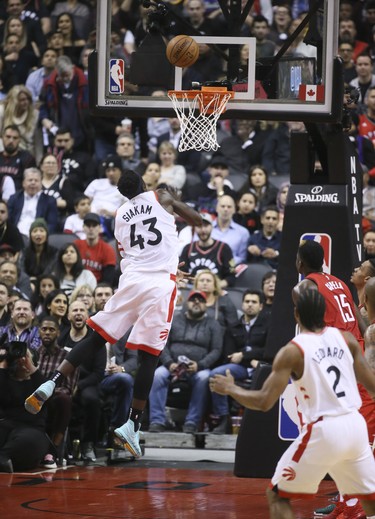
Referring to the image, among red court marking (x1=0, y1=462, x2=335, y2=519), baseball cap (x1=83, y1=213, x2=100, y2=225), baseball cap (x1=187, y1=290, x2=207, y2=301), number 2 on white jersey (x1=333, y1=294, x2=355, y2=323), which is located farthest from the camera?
baseball cap (x1=83, y1=213, x2=100, y2=225)

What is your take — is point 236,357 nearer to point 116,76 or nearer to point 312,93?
point 312,93

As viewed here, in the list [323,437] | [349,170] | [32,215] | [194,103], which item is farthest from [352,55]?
[323,437]

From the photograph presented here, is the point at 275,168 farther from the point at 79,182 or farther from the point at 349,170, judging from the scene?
the point at 349,170

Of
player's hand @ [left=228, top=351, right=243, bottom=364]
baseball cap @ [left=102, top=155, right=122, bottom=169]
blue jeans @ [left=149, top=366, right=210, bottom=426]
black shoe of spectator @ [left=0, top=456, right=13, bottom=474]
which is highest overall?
baseball cap @ [left=102, top=155, right=122, bottom=169]

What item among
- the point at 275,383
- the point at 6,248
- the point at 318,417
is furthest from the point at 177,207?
the point at 6,248

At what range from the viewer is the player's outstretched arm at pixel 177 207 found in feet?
29.5

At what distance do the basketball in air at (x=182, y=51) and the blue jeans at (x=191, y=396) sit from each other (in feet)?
13.8

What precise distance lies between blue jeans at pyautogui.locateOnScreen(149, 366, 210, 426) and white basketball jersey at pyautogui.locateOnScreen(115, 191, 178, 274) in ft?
11.2

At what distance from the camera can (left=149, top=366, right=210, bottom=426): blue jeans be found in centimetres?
1214

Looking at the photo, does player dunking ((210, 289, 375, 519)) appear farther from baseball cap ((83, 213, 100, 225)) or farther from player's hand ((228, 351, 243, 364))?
baseball cap ((83, 213, 100, 225))

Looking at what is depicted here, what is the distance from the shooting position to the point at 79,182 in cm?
1606

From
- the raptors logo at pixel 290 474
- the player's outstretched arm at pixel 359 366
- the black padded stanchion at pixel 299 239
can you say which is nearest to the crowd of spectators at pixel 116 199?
the black padded stanchion at pixel 299 239

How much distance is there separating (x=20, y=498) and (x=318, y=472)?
3659 millimetres

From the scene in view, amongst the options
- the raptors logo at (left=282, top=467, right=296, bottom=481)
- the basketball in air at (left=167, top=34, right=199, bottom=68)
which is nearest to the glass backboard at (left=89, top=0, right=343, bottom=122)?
the basketball in air at (left=167, top=34, right=199, bottom=68)
